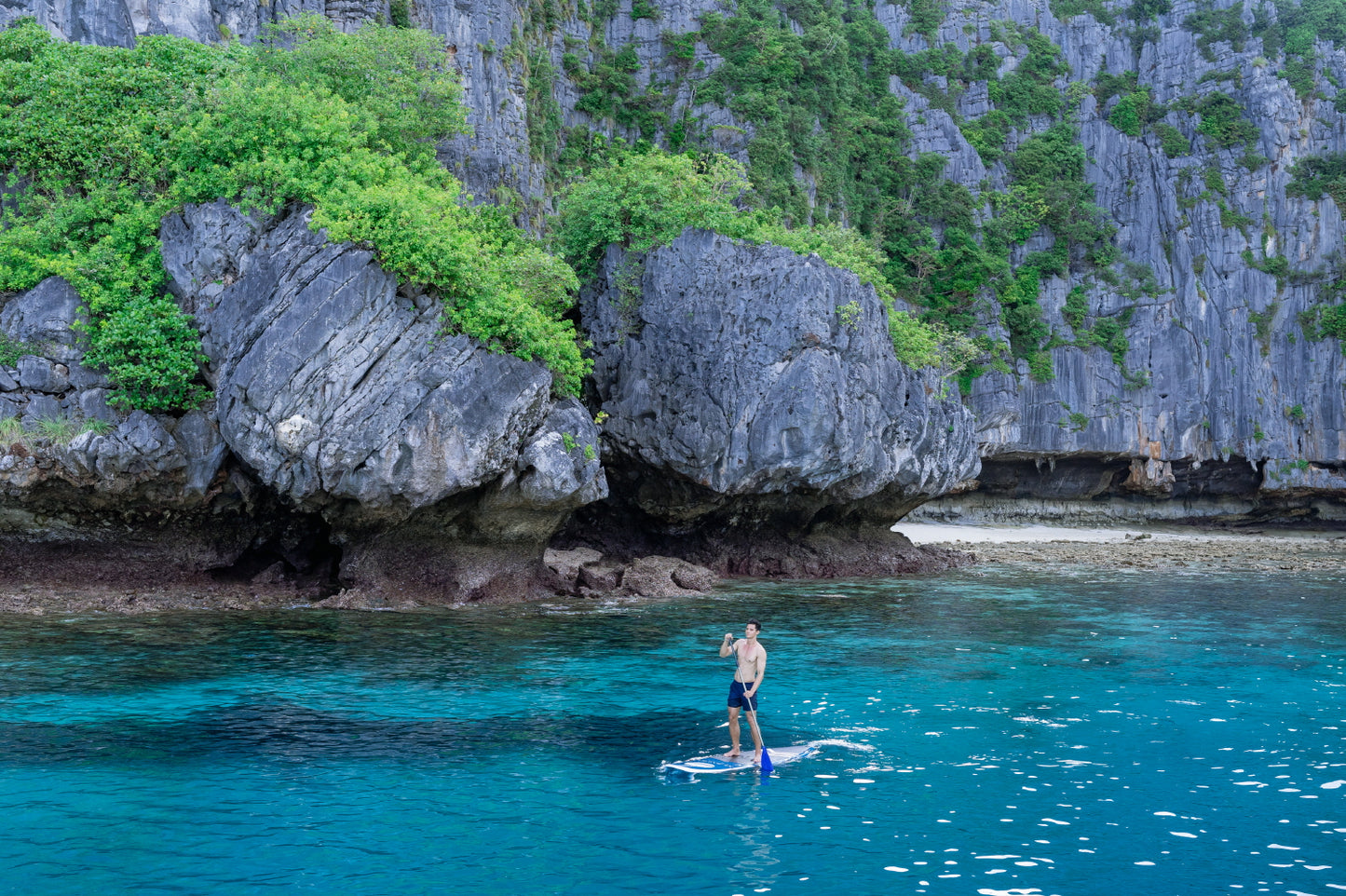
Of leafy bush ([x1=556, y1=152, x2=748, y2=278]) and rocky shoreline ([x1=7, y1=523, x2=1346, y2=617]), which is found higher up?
leafy bush ([x1=556, y1=152, x2=748, y2=278])

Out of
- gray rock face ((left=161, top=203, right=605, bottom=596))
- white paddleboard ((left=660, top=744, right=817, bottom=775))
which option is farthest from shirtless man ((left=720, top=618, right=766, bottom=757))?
gray rock face ((left=161, top=203, right=605, bottom=596))

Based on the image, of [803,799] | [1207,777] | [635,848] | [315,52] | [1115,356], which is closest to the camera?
[635,848]

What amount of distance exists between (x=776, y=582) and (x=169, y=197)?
16081 millimetres

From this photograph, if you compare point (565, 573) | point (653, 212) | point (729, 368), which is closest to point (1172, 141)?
point (653, 212)

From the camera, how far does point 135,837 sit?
7816 millimetres

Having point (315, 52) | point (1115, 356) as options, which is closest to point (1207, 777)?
point (315, 52)

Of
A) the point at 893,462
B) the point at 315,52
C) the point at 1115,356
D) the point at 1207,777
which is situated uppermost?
the point at 315,52

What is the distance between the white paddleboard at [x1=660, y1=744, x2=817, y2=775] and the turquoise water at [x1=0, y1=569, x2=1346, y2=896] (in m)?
0.19

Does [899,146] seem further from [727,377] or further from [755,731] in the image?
[755,731]

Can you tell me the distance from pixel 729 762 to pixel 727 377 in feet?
51.5

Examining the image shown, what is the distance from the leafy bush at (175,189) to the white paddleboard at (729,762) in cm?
1178

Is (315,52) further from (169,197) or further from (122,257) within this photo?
(122,257)

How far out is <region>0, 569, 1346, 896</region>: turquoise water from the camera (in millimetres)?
7395

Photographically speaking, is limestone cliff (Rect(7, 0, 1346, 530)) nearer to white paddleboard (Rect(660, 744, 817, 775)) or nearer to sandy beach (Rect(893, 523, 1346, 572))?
sandy beach (Rect(893, 523, 1346, 572))
